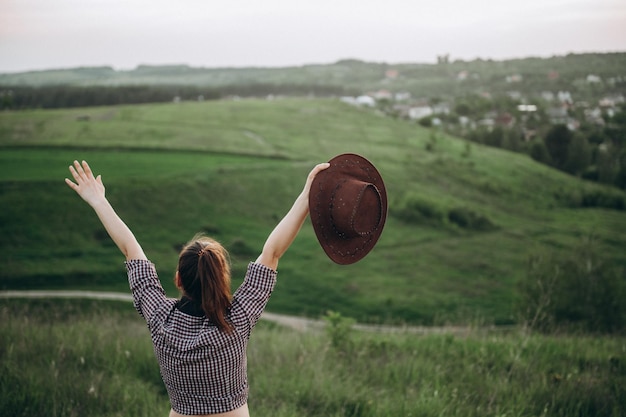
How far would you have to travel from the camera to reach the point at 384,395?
5.91 meters

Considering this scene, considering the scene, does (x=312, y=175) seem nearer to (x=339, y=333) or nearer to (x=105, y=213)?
(x=105, y=213)

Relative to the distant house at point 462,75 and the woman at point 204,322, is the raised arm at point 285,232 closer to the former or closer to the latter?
the woman at point 204,322

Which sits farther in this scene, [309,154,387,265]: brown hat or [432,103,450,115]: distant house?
[432,103,450,115]: distant house

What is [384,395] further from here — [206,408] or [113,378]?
[206,408]

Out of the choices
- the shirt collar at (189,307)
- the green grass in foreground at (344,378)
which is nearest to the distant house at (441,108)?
the green grass in foreground at (344,378)

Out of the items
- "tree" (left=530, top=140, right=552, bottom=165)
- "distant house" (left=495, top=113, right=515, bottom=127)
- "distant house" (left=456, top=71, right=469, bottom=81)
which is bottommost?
"tree" (left=530, top=140, right=552, bottom=165)

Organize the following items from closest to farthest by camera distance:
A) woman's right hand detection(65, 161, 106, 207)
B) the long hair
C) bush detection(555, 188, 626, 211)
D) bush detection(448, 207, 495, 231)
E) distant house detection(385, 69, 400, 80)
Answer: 1. the long hair
2. woman's right hand detection(65, 161, 106, 207)
3. bush detection(448, 207, 495, 231)
4. bush detection(555, 188, 626, 211)
5. distant house detection(385, 69, 400, 80)

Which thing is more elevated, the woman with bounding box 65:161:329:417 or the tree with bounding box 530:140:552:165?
the woman with bounding box 65:161:329:417

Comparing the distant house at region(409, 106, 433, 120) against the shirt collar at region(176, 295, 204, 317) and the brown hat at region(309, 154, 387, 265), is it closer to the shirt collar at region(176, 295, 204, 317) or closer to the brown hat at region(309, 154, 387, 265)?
the brown hat at region(309, 154, 387, 265)

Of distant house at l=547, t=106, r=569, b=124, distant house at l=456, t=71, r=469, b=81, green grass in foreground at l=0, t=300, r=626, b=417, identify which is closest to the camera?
green grass in foreground at l=0, t=300, r=626, b=417

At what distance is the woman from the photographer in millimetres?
2609

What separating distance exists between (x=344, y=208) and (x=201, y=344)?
0.92 m

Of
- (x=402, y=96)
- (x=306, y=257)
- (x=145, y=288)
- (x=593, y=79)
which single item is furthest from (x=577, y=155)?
(x=402, y=96)

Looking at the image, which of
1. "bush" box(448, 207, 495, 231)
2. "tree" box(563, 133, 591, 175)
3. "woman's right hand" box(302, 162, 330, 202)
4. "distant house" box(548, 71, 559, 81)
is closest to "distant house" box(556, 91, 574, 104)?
"distant house" box(548, 71, 559, 81)
